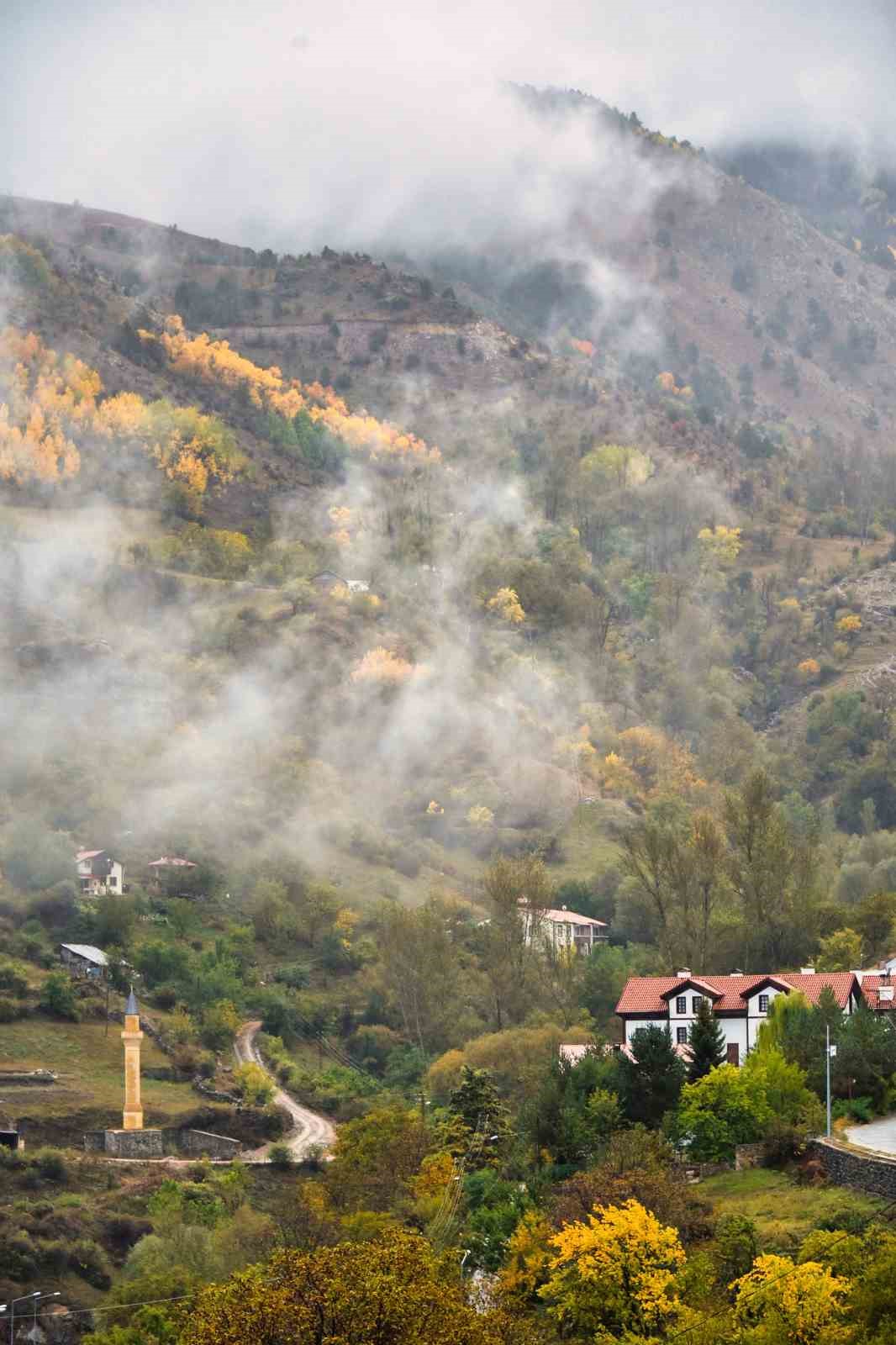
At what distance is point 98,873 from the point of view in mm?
147375

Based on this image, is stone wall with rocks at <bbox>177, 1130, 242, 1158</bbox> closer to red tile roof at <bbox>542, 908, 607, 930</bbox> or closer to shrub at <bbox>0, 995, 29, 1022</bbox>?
shrub at <bbox>0, 995, 29, 1022</bbox>

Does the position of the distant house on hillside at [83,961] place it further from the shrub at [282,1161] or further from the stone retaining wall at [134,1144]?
the shrub at [282,1161]

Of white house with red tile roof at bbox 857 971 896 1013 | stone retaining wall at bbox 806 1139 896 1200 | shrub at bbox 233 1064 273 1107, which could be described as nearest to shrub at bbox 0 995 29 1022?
shrub at bbox 233 1064 273 1107

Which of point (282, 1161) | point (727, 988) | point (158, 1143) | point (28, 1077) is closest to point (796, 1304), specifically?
point (727, 988)

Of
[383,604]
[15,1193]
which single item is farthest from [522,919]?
[383,604]

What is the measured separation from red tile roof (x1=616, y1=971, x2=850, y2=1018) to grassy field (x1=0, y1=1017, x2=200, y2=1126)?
107 feet

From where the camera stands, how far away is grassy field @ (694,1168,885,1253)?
65125 millimetres

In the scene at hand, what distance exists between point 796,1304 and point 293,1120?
6936 cm

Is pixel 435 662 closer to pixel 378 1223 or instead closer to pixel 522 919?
pixel 522 919

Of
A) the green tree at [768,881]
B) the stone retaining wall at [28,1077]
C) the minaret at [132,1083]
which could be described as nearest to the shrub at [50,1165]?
the minaret at [132,1083]

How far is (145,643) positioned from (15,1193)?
8163cm

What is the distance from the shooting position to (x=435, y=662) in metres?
191

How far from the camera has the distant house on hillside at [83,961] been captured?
432ft

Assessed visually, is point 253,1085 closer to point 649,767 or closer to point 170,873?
point 170,873
